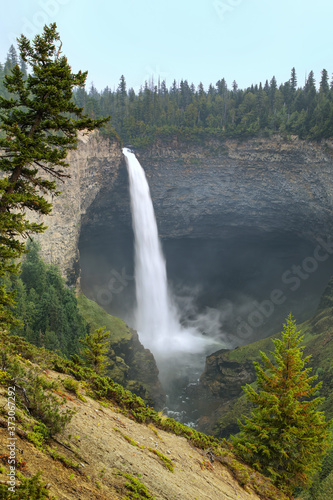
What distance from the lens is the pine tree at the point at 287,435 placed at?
1229cm

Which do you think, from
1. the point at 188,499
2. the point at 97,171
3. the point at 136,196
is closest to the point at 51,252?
the point at 97,171

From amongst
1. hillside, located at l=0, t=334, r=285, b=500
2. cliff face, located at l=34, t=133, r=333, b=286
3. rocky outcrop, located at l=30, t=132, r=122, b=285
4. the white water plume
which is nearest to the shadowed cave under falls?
the white water plume

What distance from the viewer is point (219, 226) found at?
60031 millimetres

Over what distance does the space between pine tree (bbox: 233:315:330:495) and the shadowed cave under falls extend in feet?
107

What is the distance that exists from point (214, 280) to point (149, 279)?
14.9 meters

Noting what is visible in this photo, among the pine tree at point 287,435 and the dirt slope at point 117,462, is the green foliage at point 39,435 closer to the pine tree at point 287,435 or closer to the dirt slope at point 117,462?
the dirt slope at point 117,462

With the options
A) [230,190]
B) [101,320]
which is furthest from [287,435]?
[230,190]

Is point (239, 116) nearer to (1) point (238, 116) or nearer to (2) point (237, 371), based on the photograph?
(1) point (238, 116)

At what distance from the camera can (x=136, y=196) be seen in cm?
5372

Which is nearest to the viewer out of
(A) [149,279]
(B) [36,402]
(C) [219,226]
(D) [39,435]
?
(D) [39,435]

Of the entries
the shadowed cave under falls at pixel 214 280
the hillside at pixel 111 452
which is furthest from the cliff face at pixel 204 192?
the hillside at pixel 111 452

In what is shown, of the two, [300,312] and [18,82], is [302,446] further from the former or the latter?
[300,312]

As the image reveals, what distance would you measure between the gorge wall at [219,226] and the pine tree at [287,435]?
1283 inches

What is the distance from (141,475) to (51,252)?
33.3m
